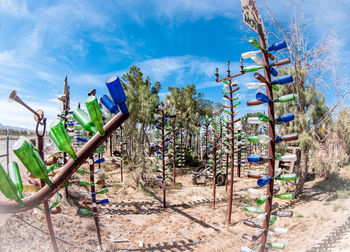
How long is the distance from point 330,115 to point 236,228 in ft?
19.9

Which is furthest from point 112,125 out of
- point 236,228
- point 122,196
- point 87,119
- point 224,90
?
point 122,196

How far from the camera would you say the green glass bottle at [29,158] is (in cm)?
51

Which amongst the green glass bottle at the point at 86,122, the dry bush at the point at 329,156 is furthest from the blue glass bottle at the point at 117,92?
the dry bush at the point at 329,156

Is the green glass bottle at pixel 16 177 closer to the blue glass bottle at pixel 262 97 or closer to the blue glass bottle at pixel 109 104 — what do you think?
the blue glass bottle at pixel 109 104

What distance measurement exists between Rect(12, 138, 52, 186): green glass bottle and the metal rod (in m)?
0.03

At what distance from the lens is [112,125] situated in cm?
52

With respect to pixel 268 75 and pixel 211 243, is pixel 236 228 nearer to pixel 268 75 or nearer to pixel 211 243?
pixel 211 243

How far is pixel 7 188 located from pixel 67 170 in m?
0.13

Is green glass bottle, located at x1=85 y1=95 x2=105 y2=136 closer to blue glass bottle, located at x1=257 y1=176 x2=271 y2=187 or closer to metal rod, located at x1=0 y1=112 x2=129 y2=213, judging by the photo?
metal rod, located at x1=0 y1=112 x2=129 y2=213

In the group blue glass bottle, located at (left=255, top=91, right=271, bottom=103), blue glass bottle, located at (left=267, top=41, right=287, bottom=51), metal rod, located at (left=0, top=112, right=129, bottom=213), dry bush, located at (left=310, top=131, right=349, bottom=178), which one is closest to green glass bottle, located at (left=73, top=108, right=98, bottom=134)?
metal rod, located at (left=0, top=112, right=129, bottom=213)

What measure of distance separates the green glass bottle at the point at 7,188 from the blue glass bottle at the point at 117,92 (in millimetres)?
316

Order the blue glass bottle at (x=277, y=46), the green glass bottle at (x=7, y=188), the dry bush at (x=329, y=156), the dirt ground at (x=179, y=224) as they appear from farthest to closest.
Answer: the dry bush at (x=329, y=156)
the dirt ground at (x=179, y=224)
the blue glass bottle at (x=277, y=46)
the green glass bottle at (x=7, y=188)

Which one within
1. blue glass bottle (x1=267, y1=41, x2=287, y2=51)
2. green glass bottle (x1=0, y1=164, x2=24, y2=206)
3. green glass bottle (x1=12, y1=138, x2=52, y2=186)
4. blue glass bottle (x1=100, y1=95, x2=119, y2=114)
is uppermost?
blue glass bottle (x1=267, y1=41, x2=287, y2=51)

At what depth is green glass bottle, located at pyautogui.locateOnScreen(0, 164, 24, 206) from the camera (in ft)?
1.52
